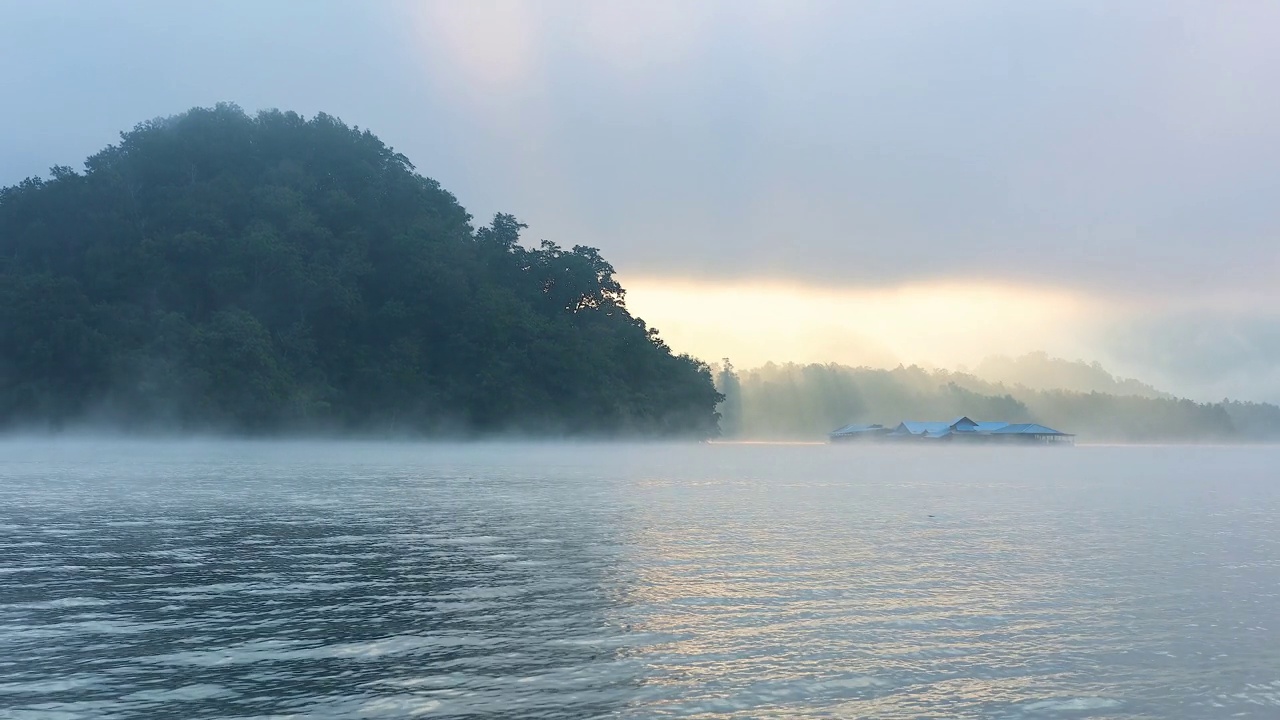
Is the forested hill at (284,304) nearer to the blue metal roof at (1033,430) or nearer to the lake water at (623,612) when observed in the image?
the blue metal roof at (1033,430)

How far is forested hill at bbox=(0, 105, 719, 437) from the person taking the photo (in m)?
116

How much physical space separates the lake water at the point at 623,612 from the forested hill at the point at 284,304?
86705mm

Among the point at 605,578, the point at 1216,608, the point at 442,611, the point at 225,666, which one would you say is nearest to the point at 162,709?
the point at 225,666

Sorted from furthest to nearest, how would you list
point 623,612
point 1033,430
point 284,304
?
point 1033,430, point 284,304, point 623,612

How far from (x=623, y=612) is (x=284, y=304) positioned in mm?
120298

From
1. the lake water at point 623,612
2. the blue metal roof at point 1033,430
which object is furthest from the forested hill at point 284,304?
the lake water at point 623,612

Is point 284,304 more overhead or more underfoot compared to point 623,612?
more overhead

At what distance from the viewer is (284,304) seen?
5103 inches

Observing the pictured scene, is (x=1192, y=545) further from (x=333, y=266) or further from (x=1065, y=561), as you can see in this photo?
(x=333, y=266)

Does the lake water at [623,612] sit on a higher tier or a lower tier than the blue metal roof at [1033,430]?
lower

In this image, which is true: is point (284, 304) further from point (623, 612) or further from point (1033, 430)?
point (1033, 430)

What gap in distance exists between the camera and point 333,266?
442 feet

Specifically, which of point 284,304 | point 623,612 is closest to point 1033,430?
point 284,304

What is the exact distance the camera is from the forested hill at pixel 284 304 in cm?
11650
